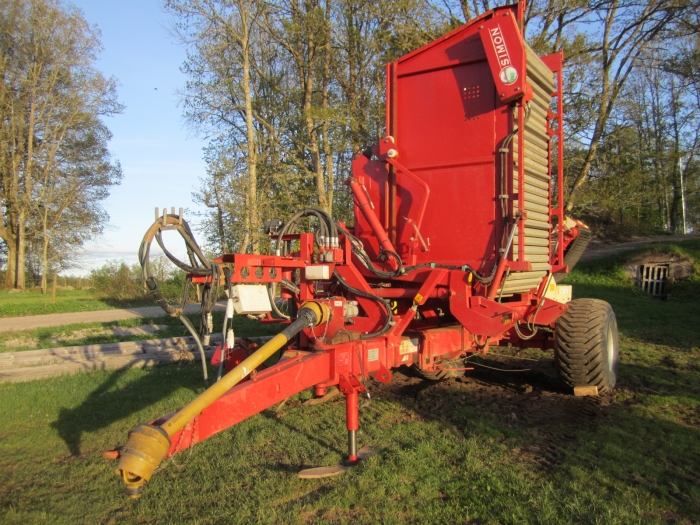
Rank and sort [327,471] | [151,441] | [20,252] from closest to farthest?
[151,441] → [327,471] → [20,252]

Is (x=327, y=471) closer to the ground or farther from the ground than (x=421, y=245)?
closer to the ground

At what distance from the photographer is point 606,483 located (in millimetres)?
3838

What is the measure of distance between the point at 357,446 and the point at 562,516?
1.75 meters

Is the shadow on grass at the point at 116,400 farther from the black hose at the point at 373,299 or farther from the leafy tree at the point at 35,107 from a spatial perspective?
the leafy tree at the point at 35,107

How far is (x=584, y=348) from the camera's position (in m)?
6.07

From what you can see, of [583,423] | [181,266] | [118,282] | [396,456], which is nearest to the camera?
[181,266]

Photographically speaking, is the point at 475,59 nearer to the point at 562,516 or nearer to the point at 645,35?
the point at 562,516

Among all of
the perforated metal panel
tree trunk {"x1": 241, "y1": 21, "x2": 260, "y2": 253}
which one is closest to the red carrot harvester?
tree trunk {"x1": 241, "y1": 21, "x2": 260, "y2": 253}

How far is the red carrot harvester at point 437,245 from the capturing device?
4.41m

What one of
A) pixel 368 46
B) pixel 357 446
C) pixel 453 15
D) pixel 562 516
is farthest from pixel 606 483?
pixel 368 46

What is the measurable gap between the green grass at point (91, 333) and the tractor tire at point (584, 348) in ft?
18.1

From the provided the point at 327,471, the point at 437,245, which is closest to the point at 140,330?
the point at 437,245

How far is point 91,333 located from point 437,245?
27.7 ft

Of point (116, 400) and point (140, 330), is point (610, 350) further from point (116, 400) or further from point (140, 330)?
point (140, 330)
